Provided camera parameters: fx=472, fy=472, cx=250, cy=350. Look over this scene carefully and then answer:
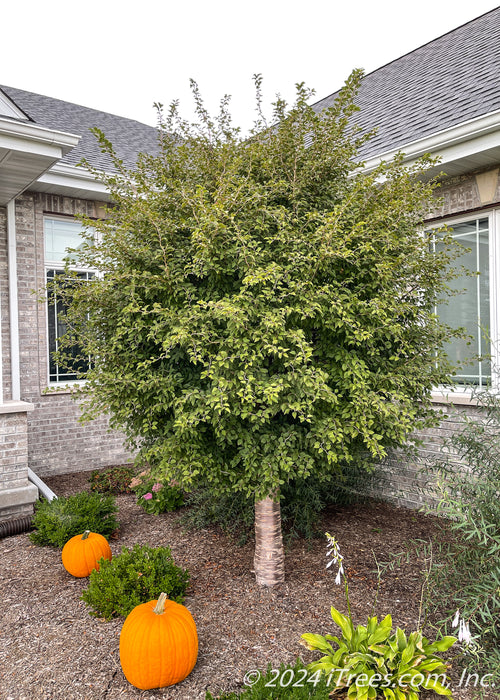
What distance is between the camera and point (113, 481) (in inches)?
234

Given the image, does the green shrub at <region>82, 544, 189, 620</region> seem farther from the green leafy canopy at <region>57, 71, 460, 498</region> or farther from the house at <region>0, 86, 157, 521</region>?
the house at <region>0, 86, 157, 521</region>

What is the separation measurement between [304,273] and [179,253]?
2.55 ft

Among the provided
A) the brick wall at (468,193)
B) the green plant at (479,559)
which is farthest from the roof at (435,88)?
the green plant at (479,559)

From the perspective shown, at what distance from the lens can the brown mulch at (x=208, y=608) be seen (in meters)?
2.40

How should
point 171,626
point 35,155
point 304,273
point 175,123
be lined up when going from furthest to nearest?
point 35,155 < point 175,123 < point 304,273 < point 171,626

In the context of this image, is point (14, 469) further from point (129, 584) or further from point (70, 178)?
point (70, 178)

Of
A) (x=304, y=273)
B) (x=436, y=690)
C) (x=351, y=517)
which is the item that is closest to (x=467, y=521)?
(x=436, y=690)

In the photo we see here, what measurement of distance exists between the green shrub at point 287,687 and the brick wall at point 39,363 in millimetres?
5154

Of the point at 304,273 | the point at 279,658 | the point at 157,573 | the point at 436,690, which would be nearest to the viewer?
the point at 436,690

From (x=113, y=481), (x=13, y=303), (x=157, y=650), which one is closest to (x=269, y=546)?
(x=157, y=650)

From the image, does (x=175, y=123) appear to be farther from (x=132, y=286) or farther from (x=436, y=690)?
(x=436, y=690)

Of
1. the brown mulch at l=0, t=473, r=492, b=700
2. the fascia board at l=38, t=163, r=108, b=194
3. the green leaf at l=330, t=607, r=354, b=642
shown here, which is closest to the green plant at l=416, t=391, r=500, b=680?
the brown mulch at l=0, t=473, r=492, b=700

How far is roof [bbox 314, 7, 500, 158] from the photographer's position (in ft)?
16.0

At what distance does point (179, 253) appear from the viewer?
2.88 m
